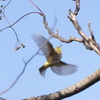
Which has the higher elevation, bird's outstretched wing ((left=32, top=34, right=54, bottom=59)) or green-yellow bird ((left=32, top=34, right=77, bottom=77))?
bird's outstretched wing ((left=32, top=34, right=54, bottom=59))

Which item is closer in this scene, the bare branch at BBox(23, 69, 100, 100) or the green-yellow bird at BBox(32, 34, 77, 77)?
the bare branch at BBox(23, 69, 100, 100)

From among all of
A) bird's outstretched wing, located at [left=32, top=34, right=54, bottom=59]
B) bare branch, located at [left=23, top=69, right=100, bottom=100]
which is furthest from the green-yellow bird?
bare branch, located at [left=23, top=69, right=100, bottom=100]

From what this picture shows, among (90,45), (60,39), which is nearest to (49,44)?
(60,39)

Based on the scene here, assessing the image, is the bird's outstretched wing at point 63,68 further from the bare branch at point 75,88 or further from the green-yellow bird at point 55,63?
the bare branch at point 75,88

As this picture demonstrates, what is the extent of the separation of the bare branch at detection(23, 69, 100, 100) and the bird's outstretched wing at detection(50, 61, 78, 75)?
604mm

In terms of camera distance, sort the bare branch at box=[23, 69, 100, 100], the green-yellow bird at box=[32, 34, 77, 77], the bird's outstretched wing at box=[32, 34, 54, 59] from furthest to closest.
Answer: the green-yellow bird at box=[32, 34, 77, 77] < the bird's outstretched wing at box=[32, 34, 54, 59] < the bare branch at box=[23, 69, 100, 100]

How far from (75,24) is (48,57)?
63 centimetres

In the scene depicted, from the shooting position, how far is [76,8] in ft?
4.68

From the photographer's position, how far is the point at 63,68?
2035 mm

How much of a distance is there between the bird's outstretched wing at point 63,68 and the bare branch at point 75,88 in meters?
0.60

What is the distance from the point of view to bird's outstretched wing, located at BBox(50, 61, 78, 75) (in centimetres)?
195

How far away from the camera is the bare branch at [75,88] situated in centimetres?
124

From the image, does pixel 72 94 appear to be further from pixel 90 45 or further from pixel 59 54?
pixel 59 54

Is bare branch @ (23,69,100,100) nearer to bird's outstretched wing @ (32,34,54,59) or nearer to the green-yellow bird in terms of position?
bird's outstretched wing @ (32,34,54,59)
